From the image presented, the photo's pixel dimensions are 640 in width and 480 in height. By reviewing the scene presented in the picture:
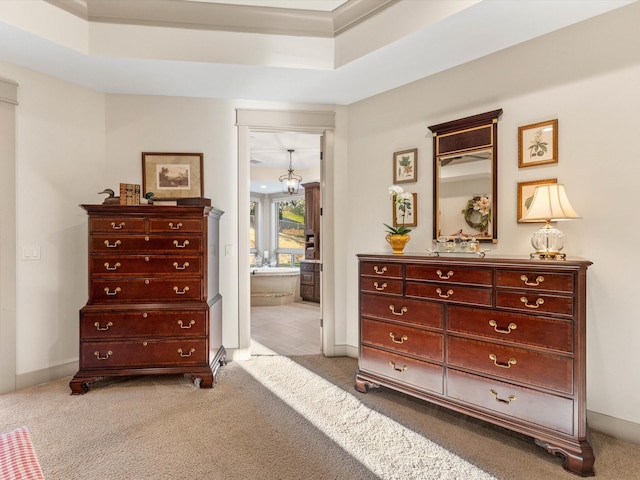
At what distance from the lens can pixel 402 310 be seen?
2547 millimetres

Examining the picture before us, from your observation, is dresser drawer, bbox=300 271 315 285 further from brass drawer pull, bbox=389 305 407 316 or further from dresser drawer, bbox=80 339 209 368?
brass drawer pull, bbox=389 305 407 316

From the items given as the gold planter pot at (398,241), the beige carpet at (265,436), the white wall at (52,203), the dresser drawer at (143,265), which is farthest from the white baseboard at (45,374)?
the gold planter pot at (398,241)

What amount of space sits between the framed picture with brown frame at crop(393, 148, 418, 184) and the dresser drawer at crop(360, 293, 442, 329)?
46.0 inches

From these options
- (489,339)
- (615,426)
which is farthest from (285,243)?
(615,426)

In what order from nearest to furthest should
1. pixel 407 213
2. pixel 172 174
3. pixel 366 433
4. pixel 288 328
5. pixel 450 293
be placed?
pixel 366 433 < pixel 450 293 < pixel 407 213 < pixel 172 174 < pixel 288 328

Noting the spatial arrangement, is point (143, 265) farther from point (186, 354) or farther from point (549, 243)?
point (549, 243)

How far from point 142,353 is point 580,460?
2958 millimetres

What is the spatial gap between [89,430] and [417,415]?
2148mm

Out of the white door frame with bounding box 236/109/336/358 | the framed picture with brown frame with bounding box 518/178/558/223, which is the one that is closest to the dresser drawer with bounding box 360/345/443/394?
the white door frame with bounding box 236/109/336/358

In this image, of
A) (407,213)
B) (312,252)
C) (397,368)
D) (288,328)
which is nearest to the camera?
(397,368)

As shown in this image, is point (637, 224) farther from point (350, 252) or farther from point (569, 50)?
point (350, 252)

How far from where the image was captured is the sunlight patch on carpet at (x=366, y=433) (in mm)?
1857

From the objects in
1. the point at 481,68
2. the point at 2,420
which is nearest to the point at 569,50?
the point at 481,68

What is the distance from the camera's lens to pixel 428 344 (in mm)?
2412
